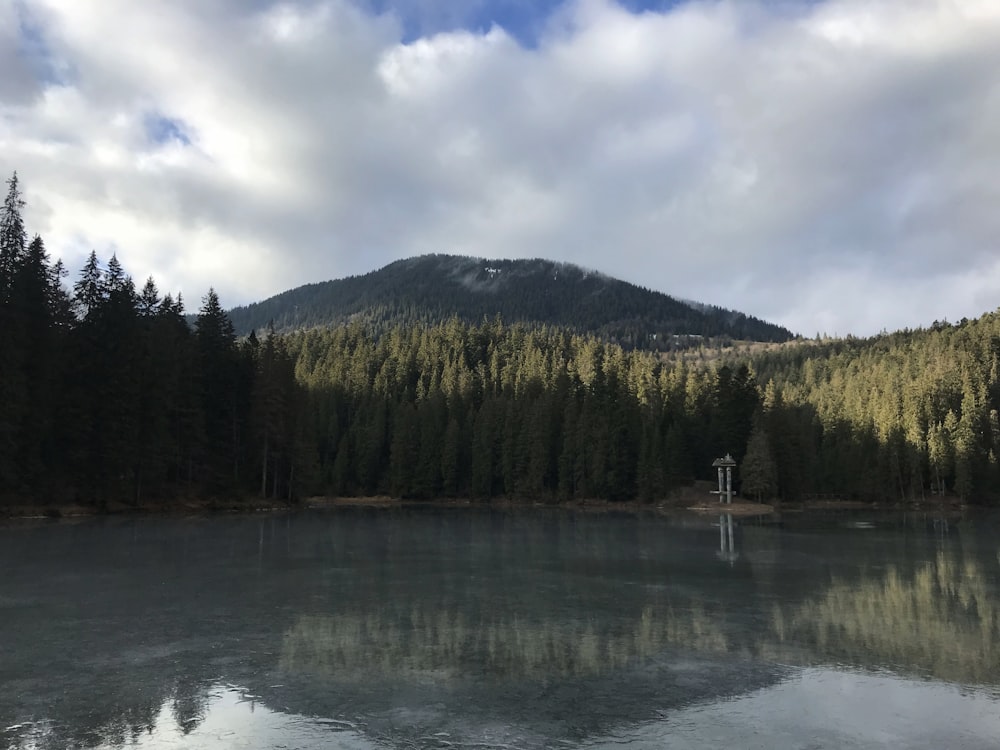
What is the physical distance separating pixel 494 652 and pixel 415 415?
3775 inches

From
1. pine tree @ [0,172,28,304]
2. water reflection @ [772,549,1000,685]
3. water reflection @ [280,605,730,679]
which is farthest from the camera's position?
pine tree @ [0,172,28,304]

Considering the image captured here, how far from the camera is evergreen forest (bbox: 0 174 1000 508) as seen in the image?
5122 cm

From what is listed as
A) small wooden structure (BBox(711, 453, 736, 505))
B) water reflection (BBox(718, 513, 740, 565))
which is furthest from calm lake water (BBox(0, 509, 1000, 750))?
small wooden structure (BBox(711, 453, 736, 505))

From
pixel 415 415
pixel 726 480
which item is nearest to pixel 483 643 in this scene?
pixel 726 480

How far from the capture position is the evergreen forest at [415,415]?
51219 mm

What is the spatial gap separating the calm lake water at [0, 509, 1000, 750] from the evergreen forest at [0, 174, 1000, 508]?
26.6m

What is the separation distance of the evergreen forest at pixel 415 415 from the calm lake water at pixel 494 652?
26641 millimetres

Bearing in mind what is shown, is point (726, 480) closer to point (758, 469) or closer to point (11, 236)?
point (758, 469)

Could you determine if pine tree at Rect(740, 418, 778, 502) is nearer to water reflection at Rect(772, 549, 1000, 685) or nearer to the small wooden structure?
the small wooden structure

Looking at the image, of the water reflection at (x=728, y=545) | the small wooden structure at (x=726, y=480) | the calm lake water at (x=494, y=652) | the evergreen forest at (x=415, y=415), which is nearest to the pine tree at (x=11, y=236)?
the evergreen forest at (x=415, y=415)

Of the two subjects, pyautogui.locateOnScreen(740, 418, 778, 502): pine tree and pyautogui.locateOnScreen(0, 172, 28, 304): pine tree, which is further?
pyautogui.locateOnScreen(740, 418, 778, 502): pine tree

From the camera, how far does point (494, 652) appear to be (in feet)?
43.5

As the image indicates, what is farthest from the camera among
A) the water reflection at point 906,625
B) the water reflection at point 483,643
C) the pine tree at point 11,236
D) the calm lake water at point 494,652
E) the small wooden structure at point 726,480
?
the small wooden structure at point 726,480

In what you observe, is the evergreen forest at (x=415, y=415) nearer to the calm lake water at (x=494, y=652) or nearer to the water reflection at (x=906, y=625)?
the calm lake water at (x=494, y=652)
